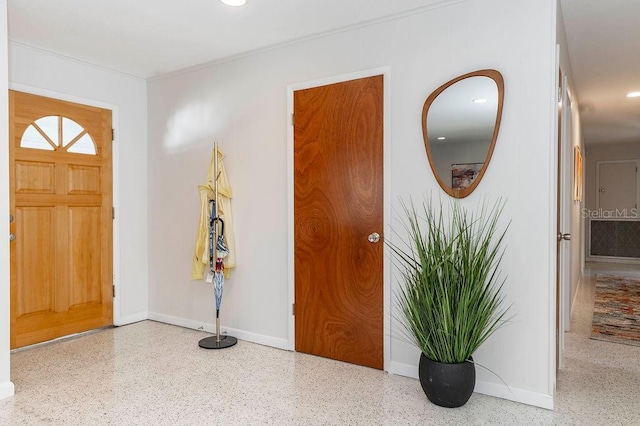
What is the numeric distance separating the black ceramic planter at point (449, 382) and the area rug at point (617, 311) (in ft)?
6.62

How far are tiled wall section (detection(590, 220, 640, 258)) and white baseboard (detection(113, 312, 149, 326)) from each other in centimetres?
880

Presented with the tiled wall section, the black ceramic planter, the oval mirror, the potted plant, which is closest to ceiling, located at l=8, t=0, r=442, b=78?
the oval mirror

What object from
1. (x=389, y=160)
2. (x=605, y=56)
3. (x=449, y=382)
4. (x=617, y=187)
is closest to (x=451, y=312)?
(x=449, y=382)

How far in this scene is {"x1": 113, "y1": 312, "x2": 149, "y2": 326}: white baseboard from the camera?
410 centimetres

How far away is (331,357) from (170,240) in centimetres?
196

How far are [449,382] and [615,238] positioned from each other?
847cm

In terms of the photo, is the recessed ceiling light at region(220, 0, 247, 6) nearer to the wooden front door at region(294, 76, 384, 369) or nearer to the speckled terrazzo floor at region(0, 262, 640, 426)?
the wooden front door at region(294, 76, 384, 369)

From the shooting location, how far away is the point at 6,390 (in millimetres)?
2578

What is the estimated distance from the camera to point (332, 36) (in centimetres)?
319

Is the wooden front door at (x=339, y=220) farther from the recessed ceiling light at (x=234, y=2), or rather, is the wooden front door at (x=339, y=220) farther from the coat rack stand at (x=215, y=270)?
the recessed ceiling light at (x=234, y=2)

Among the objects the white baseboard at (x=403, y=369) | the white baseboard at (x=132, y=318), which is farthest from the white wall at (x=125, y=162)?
the white baseboard at (x=403, y=369)

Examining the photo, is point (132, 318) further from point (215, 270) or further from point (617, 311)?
point (617, 311)

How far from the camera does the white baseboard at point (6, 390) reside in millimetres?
2561

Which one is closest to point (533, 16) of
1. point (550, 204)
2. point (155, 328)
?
point (550, 204)
